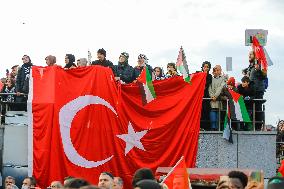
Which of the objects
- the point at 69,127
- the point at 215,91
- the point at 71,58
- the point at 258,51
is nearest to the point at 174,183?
the point at 69,127

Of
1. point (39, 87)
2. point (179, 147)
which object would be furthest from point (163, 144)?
point (39, 87)

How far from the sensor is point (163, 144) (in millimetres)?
16469

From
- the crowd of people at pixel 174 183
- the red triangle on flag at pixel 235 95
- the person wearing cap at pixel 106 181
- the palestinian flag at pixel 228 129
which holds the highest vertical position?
the red triangle on flag at pixel 235 95

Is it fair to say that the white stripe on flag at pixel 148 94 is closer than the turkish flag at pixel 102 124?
No

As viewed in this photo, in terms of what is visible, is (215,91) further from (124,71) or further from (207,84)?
(124,71)

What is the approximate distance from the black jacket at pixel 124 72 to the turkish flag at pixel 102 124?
0.27 m

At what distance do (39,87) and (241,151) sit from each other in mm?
4757

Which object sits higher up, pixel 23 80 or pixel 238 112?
pixel 23 80

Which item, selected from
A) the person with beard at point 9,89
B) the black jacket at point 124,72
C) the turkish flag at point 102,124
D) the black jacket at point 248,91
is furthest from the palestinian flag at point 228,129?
the person with beard at point 9,89

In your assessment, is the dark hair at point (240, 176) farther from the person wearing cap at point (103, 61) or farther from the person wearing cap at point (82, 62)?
the person wearing cap at point (82, 62)

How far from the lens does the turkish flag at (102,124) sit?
52.2 feet

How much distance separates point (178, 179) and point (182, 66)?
6.95m

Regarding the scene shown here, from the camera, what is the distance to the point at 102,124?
16.2 metres

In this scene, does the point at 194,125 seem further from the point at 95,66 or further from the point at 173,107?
the point at 95,66
